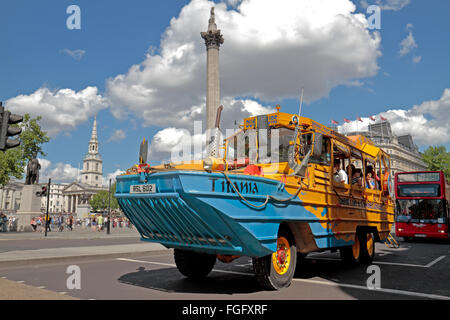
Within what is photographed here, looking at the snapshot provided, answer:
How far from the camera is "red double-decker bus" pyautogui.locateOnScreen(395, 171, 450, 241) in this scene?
19.6 metres

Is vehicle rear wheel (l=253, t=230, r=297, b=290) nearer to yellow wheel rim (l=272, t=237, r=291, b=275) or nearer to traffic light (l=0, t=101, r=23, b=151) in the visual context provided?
yellow wheel rim (l=272, t=237, r=291, b=275)

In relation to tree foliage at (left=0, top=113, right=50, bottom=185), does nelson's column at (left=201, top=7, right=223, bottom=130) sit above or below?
above

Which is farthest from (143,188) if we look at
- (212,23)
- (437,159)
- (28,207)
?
(437,159)

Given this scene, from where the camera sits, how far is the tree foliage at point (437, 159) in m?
65.6

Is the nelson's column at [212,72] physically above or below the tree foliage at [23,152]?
above

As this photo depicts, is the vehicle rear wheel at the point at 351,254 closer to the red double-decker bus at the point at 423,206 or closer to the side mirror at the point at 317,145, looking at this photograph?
the side mirror at the point at 317,145

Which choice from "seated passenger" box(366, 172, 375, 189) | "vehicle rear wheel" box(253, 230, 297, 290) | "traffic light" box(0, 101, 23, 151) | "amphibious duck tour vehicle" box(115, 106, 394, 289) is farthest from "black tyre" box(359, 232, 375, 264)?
"traffic light" box(0, 101, 23, 151)

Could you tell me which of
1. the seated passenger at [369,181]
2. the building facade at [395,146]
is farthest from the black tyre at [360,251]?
the building facade at [395,146]

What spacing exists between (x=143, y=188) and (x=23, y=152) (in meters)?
42.7

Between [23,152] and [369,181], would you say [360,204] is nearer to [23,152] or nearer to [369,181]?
[369,181]

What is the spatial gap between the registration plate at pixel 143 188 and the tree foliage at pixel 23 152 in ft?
129

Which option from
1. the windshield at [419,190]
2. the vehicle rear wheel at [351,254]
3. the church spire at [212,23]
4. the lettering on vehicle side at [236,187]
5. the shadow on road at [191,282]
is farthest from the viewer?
the church spire at [212,23]
